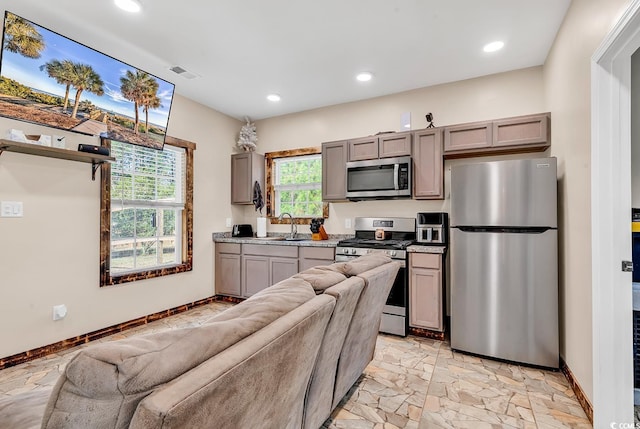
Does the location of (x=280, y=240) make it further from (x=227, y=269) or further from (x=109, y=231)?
(x=109, y=231)

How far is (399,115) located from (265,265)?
99.8 inches

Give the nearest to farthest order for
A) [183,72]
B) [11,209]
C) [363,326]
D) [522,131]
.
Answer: [363,326] < [11,209] < [522,131] < [183,72]

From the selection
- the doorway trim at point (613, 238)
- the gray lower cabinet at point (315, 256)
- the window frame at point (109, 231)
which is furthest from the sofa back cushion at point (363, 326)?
the window frame at point (109, 231)

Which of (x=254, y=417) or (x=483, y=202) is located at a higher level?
(x=483, y=202)

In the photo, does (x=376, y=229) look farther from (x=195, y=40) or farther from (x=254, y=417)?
(x=254, y=417)

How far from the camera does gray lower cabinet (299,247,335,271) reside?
373 cm

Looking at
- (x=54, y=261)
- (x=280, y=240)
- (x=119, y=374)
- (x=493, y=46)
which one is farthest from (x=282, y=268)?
(x=119, y=374)

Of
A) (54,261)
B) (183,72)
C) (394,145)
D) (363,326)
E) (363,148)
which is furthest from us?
(363,148)

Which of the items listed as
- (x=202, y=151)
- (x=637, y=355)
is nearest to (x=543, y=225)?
(x=637, y=355)

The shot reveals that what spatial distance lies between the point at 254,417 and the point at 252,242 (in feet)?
10.9

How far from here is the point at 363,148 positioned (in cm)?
382

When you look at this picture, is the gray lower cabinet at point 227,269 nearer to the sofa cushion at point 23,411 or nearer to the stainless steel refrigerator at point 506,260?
the stainless steel refrigerator at point 506,260

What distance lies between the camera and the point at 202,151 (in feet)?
14.2

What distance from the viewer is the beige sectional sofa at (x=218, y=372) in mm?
653
